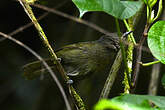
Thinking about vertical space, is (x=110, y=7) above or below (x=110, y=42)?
above

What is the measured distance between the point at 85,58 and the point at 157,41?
1.53 meters

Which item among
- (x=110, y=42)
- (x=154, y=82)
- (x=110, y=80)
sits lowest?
(x=154, y=82)

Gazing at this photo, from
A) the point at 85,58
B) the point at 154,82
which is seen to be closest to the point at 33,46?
the point at 85,58

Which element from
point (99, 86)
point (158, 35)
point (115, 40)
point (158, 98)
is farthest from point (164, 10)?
point (158, 98)

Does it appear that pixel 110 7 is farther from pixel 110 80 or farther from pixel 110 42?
pixel 110 42

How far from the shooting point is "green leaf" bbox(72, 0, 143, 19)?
3.94ft

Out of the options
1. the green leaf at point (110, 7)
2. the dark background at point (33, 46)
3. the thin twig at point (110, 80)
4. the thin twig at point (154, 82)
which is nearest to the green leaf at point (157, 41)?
the green leaf at point (110, 7)

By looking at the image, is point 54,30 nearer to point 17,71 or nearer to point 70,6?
point 70,6

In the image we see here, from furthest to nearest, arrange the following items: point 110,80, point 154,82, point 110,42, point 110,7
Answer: point 110,42
point 154,82
point 110,80
point 110,7

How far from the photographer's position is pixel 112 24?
11.5 feet

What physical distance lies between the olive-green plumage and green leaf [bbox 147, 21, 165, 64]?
4.40 feet

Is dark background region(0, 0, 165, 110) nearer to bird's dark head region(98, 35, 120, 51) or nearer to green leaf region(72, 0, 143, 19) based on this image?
bird's dark head region(98, 35, 120, 51)

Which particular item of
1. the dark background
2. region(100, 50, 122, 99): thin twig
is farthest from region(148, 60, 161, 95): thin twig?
the dark background

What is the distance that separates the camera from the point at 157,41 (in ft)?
4.15
